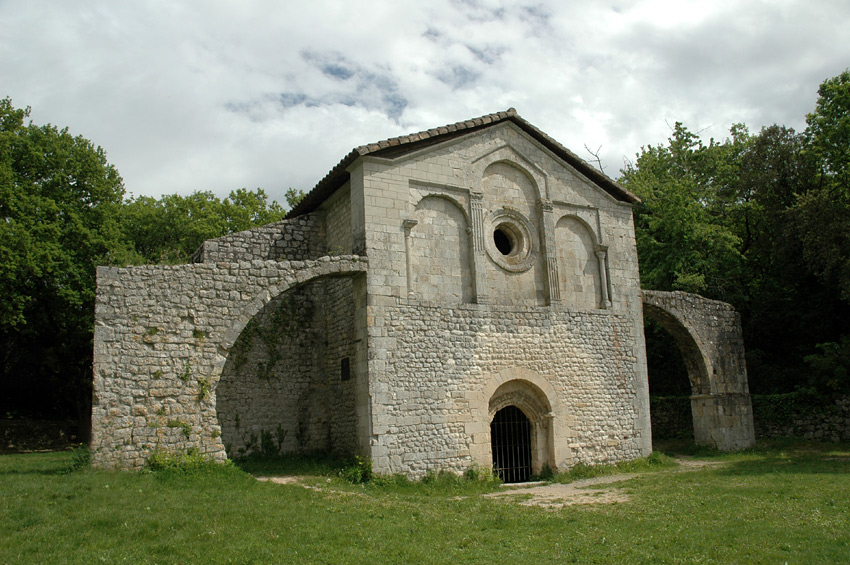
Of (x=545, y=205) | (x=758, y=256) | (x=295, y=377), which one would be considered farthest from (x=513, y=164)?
(x=758, y=256)

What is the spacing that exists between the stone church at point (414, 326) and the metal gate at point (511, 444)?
2.0 inches

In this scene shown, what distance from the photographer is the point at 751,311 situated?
2278 centimetres

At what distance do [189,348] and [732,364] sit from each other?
46.9 feet

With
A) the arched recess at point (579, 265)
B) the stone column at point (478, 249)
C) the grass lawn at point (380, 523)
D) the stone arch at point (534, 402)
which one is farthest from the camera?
the arched recess at point (579, 265)

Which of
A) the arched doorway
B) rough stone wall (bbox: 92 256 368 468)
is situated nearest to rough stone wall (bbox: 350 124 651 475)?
the arched doorway

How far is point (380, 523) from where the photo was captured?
8.74m

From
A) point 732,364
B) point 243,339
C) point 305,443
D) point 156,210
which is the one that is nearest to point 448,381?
point 305,443

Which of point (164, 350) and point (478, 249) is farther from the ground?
point (478, 249)

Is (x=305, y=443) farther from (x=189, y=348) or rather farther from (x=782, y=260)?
(x=782, y=260)

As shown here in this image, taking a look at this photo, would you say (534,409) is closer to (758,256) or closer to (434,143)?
(434,143)

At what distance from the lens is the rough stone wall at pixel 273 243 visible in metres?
14.8

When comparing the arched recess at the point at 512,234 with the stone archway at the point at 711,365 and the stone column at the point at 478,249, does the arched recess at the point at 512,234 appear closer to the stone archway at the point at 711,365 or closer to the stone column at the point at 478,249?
the stone column at the point at 478,249

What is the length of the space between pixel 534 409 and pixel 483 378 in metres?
1.69

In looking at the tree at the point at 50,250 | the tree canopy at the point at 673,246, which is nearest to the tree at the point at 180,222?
the tree canopy at the point at 673,246
